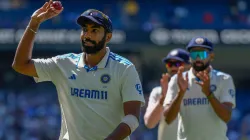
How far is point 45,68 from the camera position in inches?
203

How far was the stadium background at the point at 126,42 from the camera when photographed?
63.8ft

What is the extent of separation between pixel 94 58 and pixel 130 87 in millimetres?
379

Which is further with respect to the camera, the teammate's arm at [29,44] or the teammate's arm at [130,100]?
the teammate's arm at [29,44]

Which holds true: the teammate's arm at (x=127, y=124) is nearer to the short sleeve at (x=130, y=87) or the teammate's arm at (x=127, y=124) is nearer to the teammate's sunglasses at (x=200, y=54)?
the short sleeve at (x=130, y=87)

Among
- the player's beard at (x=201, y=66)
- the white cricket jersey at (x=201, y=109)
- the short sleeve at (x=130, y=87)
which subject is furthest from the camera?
the player's beard at (x=201, y=66)

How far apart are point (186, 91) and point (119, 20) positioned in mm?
13480

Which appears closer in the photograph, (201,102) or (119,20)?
(201,102)

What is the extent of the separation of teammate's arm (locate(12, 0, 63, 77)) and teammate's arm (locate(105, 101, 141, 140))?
0.78 metres

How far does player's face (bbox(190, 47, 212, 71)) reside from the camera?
7.12 metres

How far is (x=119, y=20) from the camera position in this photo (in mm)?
20531

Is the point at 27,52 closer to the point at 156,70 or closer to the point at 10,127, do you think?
the point at 10,127

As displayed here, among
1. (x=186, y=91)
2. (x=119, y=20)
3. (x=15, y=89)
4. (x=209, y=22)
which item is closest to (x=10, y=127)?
(x=15, y=89)

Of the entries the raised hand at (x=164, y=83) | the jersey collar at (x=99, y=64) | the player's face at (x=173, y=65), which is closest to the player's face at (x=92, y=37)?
the jersey collar at (x=99, y=64)

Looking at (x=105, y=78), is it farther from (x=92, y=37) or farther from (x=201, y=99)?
(x=201, y=99)
